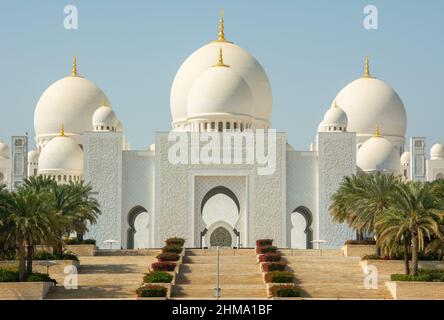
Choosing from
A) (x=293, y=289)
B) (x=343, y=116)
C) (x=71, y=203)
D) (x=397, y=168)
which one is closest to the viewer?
(x=293, y=289)

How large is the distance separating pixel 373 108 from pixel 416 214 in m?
30.4

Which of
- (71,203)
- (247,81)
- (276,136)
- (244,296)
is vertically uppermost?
(247,81)

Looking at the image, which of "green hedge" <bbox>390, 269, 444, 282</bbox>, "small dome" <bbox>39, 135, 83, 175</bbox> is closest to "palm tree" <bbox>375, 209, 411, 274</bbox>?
"green hedge" <bbox>390, 269, 444, 282</bbox>

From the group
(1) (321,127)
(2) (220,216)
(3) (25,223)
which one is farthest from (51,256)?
(1) (321,127)

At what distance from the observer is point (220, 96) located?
47.9 metres

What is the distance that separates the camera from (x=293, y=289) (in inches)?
1163

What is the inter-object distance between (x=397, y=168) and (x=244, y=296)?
1075 inches

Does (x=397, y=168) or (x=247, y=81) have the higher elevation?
(x=247, y=81)

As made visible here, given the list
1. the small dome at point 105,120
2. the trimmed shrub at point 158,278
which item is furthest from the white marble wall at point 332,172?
the trimmed shrub at point 158,278

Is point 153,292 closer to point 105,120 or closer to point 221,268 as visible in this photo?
point 221,268

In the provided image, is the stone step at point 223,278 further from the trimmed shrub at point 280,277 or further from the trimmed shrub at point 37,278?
the trimmed shrub at point 37,278
